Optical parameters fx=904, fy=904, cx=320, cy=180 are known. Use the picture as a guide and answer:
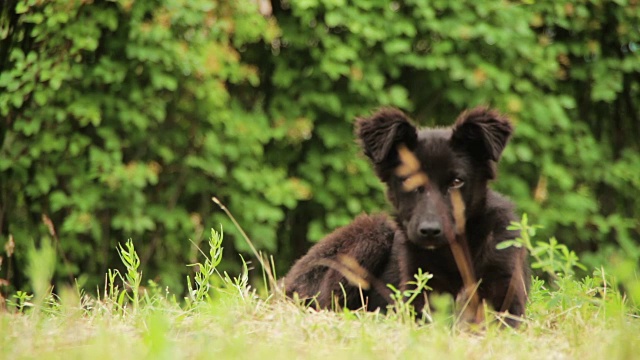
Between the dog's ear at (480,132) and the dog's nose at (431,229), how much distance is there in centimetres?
50

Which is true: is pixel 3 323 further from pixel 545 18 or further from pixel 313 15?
pixel 545 18

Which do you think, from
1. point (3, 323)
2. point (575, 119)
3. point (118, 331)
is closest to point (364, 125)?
point (118, 331)

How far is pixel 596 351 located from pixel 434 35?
15.3 ft

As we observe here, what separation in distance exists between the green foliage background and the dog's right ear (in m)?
1.75

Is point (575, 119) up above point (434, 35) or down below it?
below

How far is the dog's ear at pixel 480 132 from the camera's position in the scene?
4.59m

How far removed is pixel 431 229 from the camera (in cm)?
432

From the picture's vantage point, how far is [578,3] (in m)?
7.71

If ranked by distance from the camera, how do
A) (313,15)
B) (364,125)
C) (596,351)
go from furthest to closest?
(313,15) < (364,125) < (596,351)

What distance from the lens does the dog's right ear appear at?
4641mm

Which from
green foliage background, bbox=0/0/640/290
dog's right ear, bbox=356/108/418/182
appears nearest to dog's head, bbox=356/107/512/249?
dog's right ear, bbox=356/108/418/182

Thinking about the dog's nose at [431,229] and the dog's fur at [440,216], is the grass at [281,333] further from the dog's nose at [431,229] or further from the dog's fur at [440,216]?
the dog's nose at [431,229]

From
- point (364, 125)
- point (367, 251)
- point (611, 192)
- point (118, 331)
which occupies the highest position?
point (364, 125)

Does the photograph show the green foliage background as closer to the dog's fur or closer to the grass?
the dog's fur
